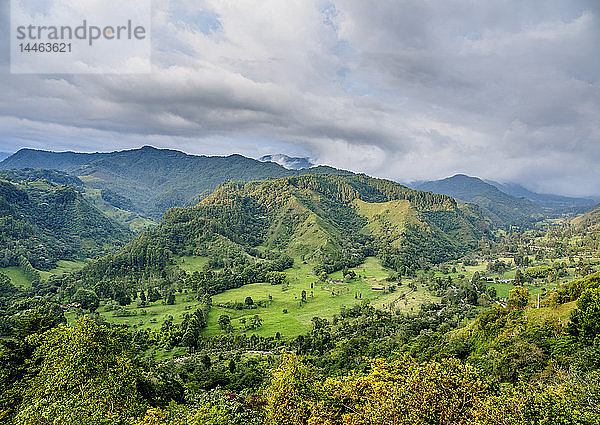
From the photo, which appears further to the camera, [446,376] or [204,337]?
[204,337]

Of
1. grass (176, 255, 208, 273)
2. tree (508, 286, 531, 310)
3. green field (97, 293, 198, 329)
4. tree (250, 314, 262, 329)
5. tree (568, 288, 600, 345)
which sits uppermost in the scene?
tree (568, 288, 600, 345)

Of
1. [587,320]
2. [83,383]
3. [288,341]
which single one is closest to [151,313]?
[288,341]

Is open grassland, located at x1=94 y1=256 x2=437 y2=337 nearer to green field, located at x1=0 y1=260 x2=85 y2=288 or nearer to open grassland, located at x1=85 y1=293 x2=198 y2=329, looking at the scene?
open grassland, located at x1=85 y1=293 x2=198 y2=329

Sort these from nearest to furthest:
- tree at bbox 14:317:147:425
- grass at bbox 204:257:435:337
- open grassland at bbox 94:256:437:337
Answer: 1. tree at bbox 14:317:147:425
2. grass at bbox 204:257:435:337
3. open grassland at bbox 94:256:437:337

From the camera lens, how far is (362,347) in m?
78.2

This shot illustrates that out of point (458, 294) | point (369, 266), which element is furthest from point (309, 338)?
point (369, 266)

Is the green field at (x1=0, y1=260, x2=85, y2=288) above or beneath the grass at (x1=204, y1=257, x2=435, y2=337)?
above

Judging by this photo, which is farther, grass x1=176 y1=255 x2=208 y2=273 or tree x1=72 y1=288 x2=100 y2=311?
grass x1=176 y1=255 x2=208 y2=273

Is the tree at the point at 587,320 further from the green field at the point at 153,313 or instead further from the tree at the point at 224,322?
the green field at the point at 153,313

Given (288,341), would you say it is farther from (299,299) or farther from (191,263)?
(191,263)

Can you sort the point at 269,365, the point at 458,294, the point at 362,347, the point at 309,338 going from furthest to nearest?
the point at 458,294
the point at 309,338
the point at 362,347
the point at 269,365

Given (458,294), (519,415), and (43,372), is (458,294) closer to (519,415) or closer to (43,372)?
(519,415)

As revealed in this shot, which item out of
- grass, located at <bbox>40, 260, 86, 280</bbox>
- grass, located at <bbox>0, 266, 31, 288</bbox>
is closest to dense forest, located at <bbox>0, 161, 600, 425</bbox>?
grass, located at <bbox>0, 266, 31, 288</bbox>

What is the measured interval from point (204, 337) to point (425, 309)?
7967 centimetres
